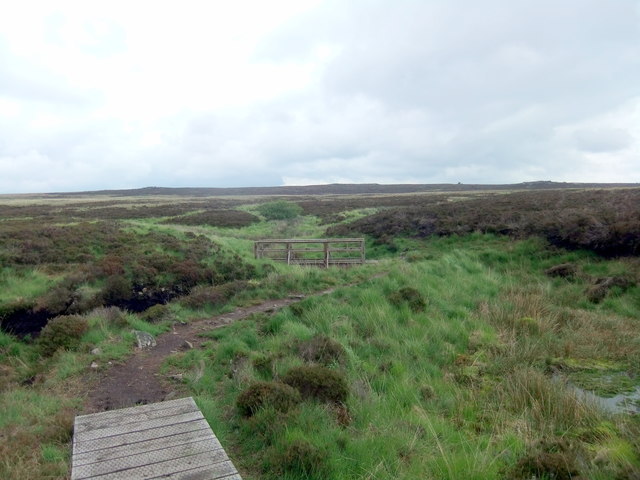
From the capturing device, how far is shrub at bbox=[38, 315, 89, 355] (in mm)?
8758

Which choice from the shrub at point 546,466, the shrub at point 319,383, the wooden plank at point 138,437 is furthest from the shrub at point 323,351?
the shrub at point 546,466

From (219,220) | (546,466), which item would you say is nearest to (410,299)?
(546,466)

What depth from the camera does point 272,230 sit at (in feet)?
112

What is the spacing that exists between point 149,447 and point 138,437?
22cm

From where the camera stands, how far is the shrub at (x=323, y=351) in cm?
720

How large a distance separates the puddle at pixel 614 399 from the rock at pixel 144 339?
663cm

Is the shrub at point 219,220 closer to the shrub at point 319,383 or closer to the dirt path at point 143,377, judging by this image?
the dirt path at point 143,377

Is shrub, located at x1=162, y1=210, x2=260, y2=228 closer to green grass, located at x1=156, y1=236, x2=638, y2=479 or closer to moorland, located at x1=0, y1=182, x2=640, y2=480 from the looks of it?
moorland, located at x1=0, y1=182, x2=640, y2=480

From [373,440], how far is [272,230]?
29.6 meters

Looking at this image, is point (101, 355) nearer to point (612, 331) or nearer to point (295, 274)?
point (295, 274)

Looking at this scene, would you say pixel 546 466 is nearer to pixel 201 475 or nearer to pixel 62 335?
pixel 201 475

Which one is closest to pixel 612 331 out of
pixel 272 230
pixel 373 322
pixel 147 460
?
pixel 373 322

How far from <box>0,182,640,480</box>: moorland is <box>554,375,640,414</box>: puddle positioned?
4 cm

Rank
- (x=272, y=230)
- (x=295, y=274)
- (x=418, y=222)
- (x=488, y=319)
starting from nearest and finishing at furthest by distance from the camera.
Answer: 1. (x=488, y=319)
2. (x=295, y=274)
3. (x=418, y=222)
4. (x=272, y=230)
